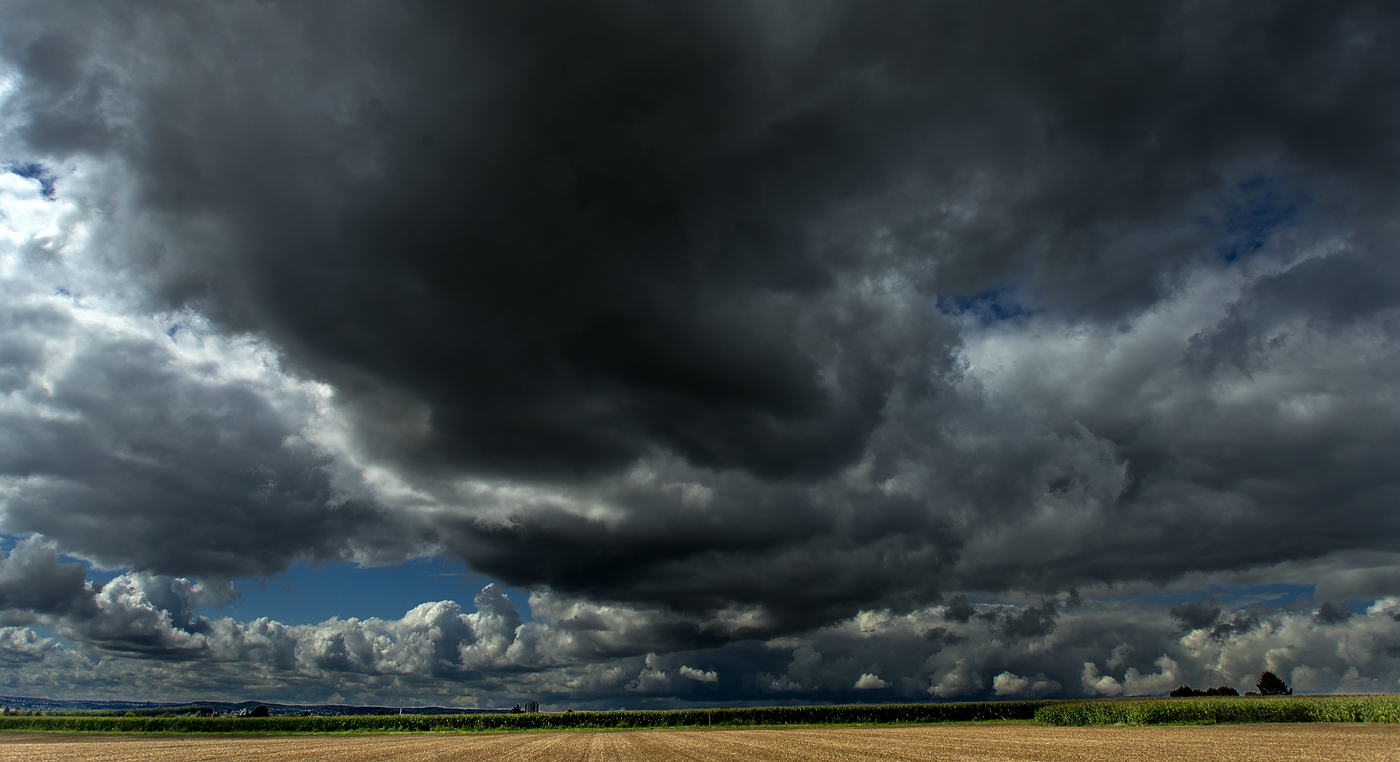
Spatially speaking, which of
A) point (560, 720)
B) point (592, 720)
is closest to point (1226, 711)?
point (592, 720)

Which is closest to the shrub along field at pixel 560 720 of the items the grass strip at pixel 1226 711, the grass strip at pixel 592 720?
the grass strip at pixel 592 720

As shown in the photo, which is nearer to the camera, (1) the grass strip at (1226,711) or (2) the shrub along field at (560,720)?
(1) the grass strip at (1226,711)

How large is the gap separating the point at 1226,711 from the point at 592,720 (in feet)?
343

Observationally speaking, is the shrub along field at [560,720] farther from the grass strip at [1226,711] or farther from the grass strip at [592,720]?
the grass strip at [1226,711]

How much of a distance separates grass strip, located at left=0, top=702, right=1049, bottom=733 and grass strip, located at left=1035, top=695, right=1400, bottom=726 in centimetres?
2882

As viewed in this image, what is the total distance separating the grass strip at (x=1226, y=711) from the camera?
84.9 metres

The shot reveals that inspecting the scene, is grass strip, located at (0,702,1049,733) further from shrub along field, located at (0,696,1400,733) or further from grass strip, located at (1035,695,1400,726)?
grass strip, located at (1035,695,1400,726)

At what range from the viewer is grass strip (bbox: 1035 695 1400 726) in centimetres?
8488

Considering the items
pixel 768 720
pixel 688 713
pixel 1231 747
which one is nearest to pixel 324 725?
pixel 688 713

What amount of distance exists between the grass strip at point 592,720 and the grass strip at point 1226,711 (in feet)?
94.5

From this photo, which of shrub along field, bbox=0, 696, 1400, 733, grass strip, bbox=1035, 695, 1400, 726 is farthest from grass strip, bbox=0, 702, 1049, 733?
grass strip, bbox=1035, 695, 1400, 726

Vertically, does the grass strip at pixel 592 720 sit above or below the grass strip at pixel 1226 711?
below

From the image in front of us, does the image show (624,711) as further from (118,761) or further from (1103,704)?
(118,761)

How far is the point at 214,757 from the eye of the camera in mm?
56844
